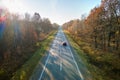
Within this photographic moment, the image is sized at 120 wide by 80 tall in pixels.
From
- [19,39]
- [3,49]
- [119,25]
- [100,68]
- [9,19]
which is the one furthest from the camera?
[19,39]

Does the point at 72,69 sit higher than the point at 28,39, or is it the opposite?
the point at 28,39

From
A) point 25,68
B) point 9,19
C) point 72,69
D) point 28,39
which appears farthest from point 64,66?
point 28,39

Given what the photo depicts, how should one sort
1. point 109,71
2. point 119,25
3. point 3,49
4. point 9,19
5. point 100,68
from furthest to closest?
point 119,25 → point 9,19 → point 3,49 → point 100,68 → point 109,71

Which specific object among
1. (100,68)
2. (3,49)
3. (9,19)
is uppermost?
(9,19)

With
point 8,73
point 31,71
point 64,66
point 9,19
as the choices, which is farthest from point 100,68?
point 9,19

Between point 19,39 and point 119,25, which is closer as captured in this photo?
point 119,25

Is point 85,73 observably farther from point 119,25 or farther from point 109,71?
point 119,25

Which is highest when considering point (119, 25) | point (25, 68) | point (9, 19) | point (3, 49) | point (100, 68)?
point (9, 19)

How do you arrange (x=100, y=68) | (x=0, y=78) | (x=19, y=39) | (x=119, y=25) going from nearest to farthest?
(x=0, y=78), (x=100, y=68), (x=119, y=25), (x=19, y=39)

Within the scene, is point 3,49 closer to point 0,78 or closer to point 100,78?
point 0,78
